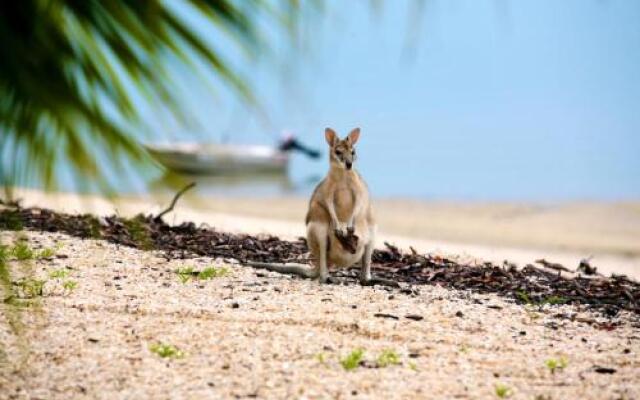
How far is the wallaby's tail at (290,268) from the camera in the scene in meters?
7.77

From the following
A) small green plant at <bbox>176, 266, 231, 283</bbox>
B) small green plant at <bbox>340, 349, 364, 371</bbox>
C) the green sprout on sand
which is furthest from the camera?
small green plant at <bbox>176, 266, 231, 283</bbox>

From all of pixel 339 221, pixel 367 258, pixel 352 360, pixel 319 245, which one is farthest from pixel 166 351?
pixel 367 258

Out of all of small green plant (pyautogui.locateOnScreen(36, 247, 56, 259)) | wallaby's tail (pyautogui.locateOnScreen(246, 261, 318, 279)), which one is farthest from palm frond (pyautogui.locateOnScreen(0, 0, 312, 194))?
small green plant (pyautogui.locateOnScreen(36, 247, 56, 259))

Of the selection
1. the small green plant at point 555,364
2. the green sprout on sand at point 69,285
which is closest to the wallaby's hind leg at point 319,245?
the green sprout on sand at point 69,285

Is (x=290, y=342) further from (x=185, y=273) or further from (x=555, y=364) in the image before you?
(x=185, y=273)

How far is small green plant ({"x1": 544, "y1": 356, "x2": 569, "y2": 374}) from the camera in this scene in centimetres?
543

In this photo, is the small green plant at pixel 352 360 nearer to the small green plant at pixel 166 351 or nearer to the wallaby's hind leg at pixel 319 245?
the small green plant at pixel 166 351

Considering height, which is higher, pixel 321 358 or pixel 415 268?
pixel 415 268

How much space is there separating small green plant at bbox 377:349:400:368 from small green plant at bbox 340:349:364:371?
117mm

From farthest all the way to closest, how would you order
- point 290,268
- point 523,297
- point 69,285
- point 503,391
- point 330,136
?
point 290,268
point 523,297
point 330,136
point 69,285
point 503,391

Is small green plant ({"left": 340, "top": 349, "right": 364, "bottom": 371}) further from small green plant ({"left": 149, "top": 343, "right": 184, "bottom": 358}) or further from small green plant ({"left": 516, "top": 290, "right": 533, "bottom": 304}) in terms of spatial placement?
small green plant ({"left": 516, "top": 290, "right": 533, "bottom": 304})

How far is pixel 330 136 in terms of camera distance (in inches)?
280

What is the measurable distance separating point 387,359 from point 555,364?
1027 millimetres

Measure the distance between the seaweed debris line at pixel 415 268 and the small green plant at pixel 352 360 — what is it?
2464 millimetres
